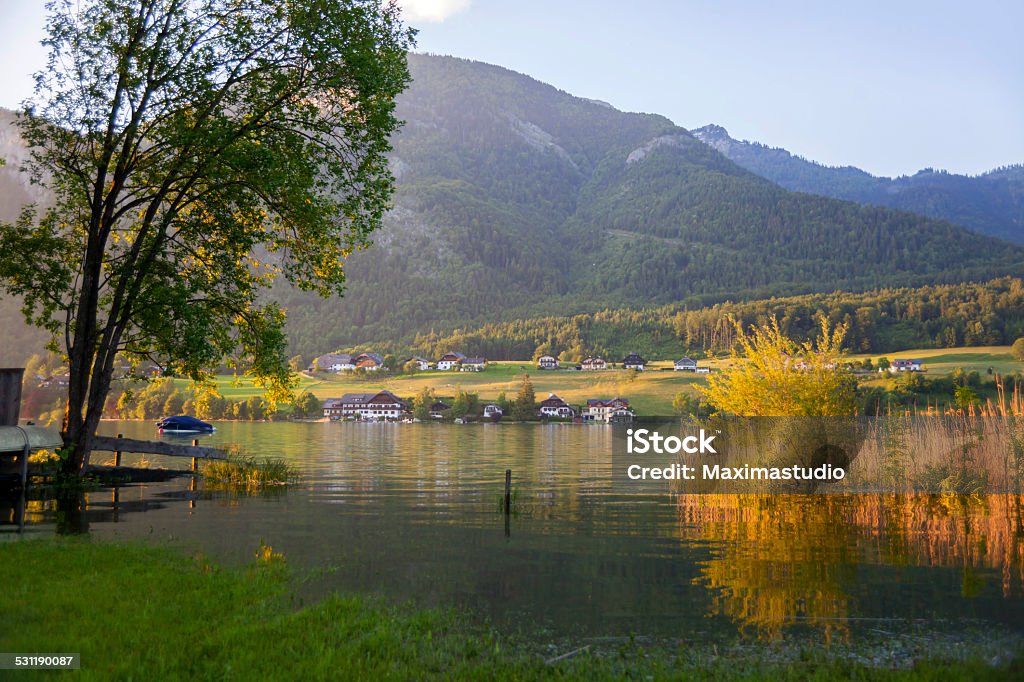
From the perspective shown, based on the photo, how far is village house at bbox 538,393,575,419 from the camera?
167500mm

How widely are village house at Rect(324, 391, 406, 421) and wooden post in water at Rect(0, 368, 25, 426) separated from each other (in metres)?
146

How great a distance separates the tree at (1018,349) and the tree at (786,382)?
16191 cm

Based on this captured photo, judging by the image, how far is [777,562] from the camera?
56.1 ft

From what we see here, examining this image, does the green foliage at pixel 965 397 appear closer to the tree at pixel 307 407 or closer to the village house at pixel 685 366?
the tree at pixel 307 407

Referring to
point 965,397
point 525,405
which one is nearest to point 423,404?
point 525,405

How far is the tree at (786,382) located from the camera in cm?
2947

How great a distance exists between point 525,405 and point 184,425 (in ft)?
280

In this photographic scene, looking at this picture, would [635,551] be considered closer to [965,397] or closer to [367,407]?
[965,397]

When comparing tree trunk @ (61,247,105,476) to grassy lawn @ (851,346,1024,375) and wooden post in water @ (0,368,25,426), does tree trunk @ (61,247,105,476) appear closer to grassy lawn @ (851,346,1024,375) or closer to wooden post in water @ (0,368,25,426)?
wooden post in water @ (0,368,25,426)

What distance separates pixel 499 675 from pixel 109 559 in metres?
9.26

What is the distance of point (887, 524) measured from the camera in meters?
22.8

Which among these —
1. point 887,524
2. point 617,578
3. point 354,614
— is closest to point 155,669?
point 354,614

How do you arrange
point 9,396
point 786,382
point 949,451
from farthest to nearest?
point 786,382 < point 949,451 < point 9,396

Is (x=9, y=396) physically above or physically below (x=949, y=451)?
above
